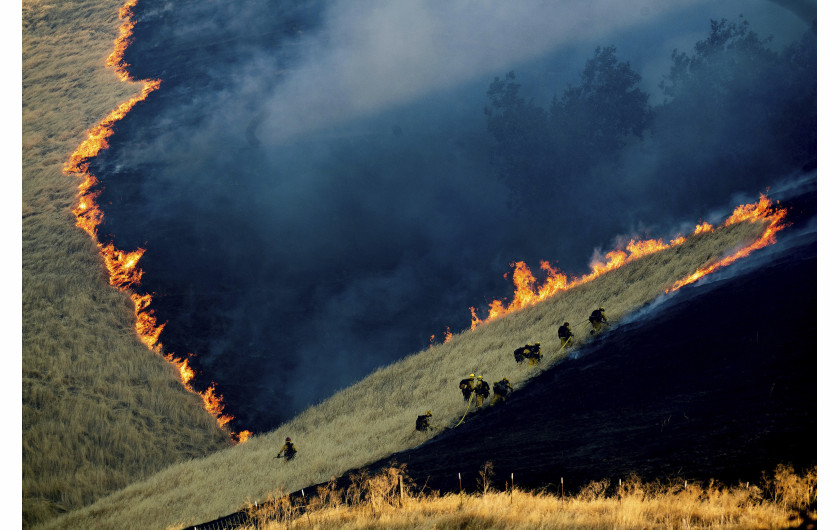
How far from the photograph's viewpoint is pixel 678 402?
12.7 meters

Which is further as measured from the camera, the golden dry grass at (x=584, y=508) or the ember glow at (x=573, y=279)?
the ember glow at (x=573, y=279)

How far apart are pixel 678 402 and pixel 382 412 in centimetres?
826

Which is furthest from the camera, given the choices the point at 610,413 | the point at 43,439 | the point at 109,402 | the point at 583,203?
the point at 583,203

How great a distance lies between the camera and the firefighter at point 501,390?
1563 cm

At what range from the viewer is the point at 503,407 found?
1540 cm

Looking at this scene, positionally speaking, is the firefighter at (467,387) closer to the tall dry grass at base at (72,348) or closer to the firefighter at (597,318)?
the firefighter at (597,318)

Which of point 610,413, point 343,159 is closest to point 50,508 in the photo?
point 610,413

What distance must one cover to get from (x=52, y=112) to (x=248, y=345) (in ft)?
42.8

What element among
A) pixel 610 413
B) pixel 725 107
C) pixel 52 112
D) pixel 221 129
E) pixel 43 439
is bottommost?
pixel 610 413

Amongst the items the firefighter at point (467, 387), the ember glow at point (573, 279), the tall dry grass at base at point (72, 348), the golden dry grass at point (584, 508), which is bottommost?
the golden dry grass at point (584, 508)

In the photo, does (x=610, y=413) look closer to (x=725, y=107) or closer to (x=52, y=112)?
(x=725, y=107)

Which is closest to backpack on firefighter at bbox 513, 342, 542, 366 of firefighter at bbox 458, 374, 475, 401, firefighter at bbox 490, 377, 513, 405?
firefighter at bbox 490, 377, 513, 405

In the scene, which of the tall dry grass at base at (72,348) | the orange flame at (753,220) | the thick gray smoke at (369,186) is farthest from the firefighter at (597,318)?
the tall dry grass at base at (72,348)

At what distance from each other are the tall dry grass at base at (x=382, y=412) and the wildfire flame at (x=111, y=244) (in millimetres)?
2604
